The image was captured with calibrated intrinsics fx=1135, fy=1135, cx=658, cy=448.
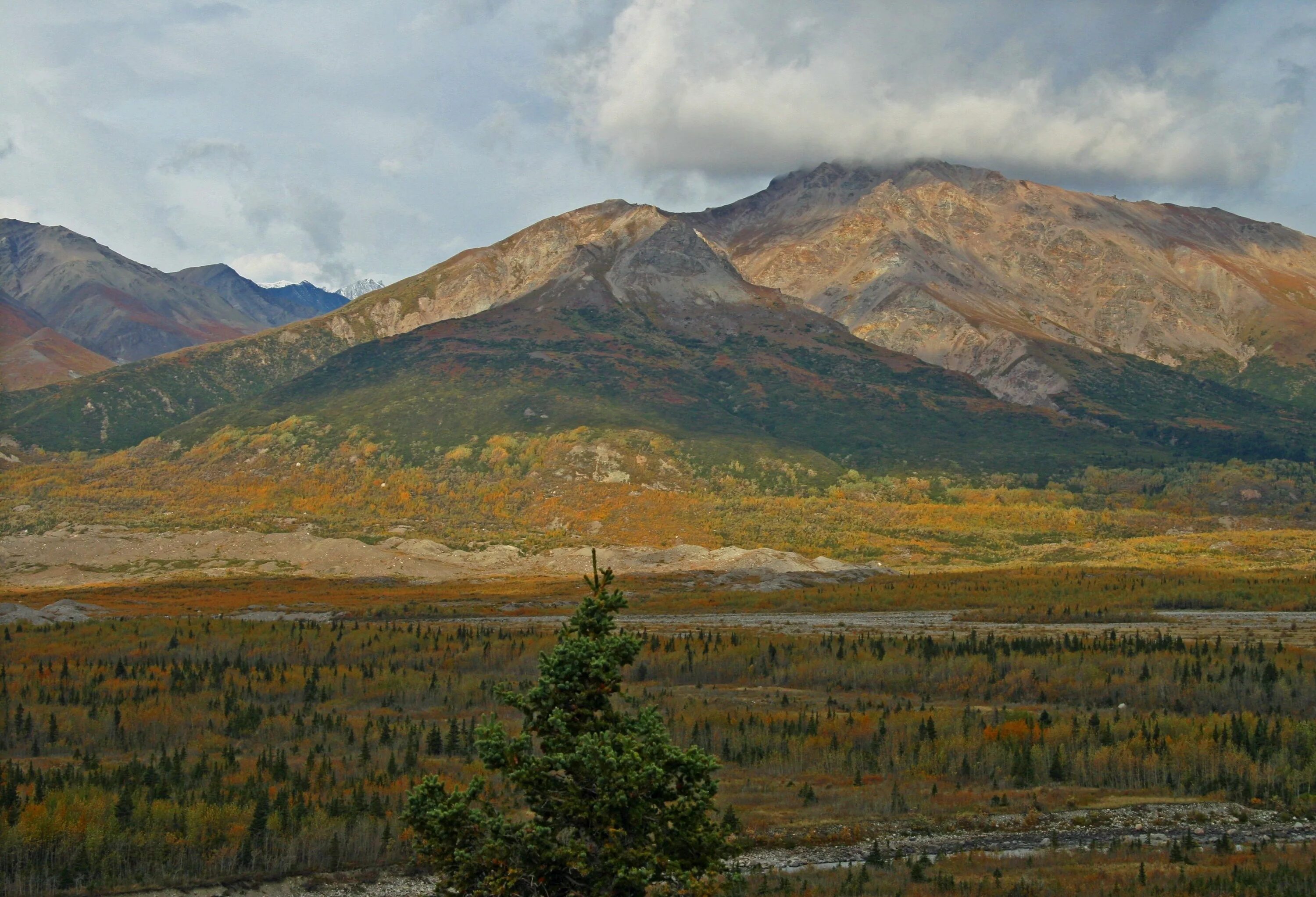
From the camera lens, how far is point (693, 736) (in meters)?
41.8

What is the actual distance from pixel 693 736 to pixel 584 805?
2702 cm

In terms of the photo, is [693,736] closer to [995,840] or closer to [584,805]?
[995,840]

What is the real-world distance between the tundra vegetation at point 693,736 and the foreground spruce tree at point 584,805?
1.15 metres

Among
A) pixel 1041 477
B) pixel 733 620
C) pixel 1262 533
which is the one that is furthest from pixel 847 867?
pixel 1041 477

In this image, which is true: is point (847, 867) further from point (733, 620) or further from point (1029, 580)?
point (1029, 580)

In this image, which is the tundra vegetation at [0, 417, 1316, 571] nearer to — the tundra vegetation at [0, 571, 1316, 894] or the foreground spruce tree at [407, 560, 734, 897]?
the tundra vegetation at [0, 571, 1316, 894]

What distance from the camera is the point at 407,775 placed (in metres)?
35.3

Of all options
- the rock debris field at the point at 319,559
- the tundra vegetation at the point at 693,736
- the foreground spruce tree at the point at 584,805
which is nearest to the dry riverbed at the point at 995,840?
the tundra vegetation at the point at 693,736

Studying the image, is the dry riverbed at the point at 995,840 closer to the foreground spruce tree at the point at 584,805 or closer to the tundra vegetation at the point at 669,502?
the foreground spruce tree at the point at 584,805

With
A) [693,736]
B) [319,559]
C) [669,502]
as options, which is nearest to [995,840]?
[693,736]

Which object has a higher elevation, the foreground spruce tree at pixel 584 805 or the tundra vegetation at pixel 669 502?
the tundra vegetation at pixel 669 502

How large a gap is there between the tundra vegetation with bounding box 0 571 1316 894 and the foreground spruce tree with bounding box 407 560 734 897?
1.15 metres

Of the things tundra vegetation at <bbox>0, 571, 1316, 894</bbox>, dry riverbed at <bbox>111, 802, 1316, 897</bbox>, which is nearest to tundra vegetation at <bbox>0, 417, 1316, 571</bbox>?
tundra vegetation at <bbox>0, 571, 1316, 894</bbox>

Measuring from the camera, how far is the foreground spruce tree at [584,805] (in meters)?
15.3
